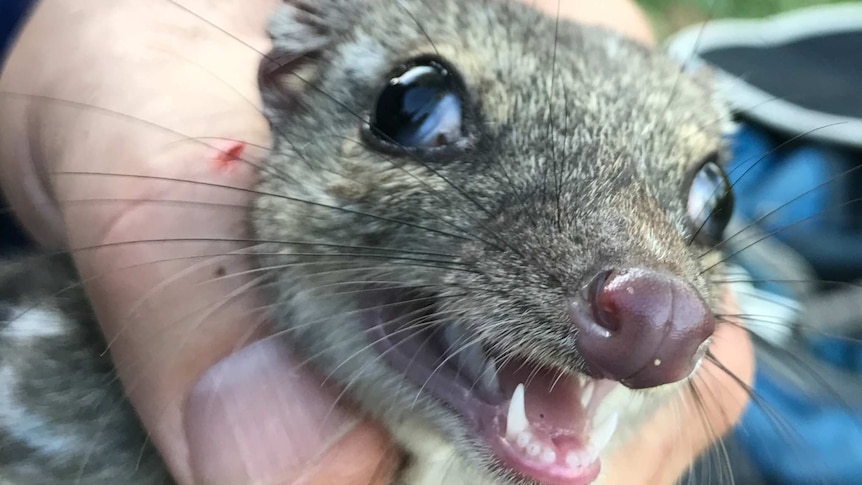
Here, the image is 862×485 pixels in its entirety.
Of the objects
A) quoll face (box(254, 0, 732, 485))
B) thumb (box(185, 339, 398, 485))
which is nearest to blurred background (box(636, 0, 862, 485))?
quoll face (box(254, 0, 732, 485))

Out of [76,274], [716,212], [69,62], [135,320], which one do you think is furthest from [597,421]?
[69,62]

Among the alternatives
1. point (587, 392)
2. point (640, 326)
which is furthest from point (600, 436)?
point (640, 326)

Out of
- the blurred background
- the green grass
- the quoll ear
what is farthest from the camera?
the green grass

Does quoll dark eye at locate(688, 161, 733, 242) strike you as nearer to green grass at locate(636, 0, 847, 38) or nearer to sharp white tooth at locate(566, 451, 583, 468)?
sharp white tooth at locate(566, 451, 583, 468)

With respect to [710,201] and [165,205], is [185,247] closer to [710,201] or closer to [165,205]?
[165,205]

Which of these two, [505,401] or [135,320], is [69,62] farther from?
[505,401]

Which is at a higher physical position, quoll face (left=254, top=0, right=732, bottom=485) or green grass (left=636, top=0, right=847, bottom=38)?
green grass (left=636, top=0, right=847, bottom=38)

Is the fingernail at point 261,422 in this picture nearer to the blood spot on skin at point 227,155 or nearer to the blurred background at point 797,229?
the blood spot on skin at point 227,155
